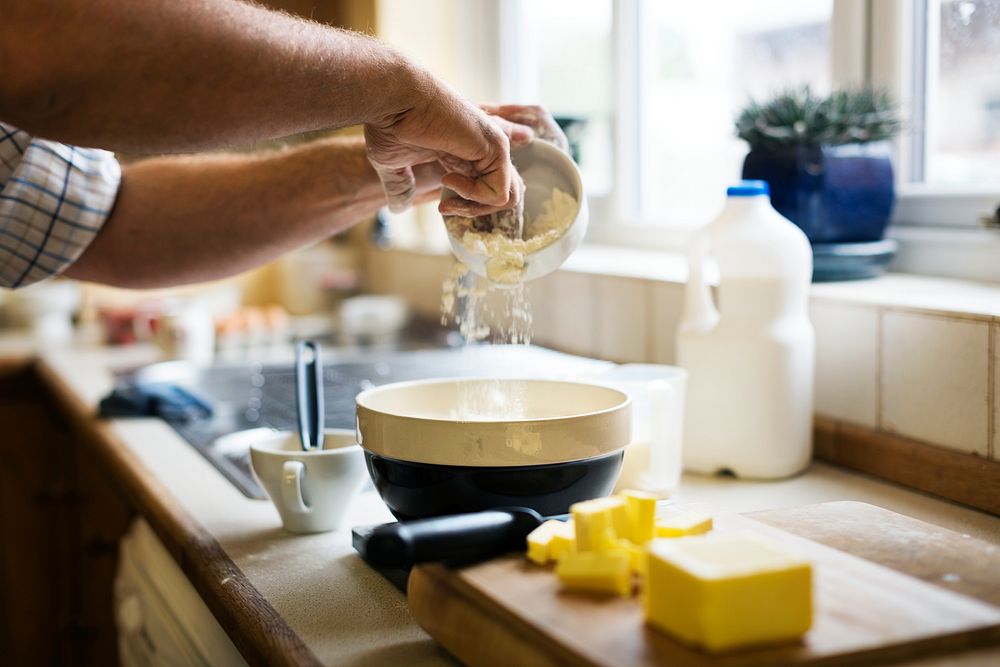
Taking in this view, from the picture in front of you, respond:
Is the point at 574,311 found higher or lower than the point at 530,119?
lower

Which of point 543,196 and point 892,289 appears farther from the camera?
point 892,289

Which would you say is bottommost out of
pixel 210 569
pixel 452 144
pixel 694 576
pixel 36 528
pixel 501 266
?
pixel 36 528

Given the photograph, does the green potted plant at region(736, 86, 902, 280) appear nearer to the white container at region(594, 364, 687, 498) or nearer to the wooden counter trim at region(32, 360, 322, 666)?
the white container at region(594, 364, 687, 498)

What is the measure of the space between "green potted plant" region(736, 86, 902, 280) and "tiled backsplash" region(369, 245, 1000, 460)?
2.2 inches

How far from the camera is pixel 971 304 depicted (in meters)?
1.12

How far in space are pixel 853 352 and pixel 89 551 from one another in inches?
49.2

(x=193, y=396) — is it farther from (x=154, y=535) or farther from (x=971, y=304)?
(x=971, y=304)

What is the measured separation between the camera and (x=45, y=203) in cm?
133

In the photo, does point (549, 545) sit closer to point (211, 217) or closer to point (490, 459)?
point (490, 459)

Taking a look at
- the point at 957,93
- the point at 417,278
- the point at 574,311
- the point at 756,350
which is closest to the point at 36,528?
the point at 417,278

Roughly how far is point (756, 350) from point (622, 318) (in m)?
0.49

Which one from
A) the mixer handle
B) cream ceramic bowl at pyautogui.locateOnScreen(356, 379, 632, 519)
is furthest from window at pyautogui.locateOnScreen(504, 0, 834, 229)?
the mixer handle

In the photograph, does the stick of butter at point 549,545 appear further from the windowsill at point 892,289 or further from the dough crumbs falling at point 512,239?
the windowsill at point 892,289

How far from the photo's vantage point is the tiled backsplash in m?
1.05
